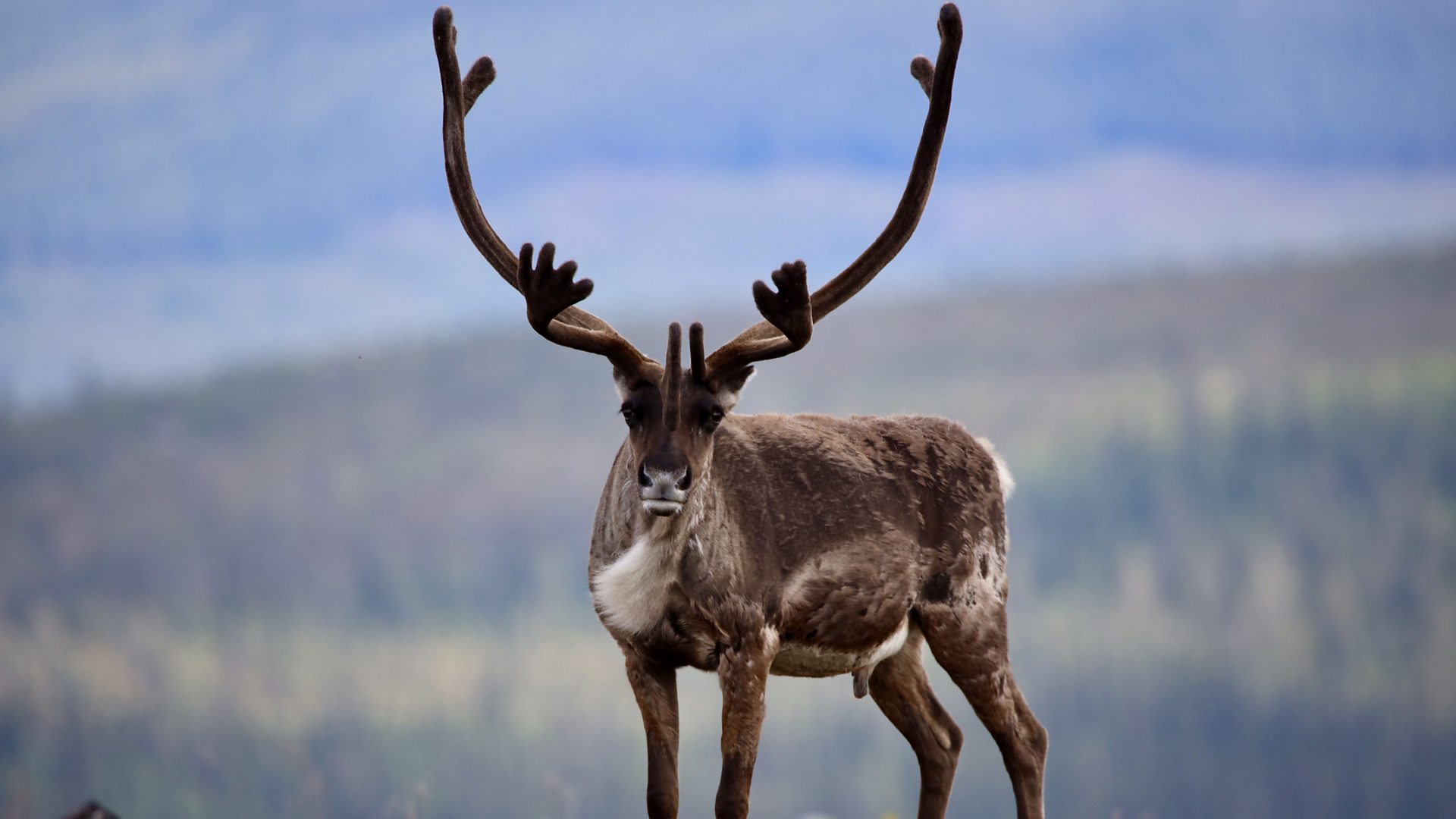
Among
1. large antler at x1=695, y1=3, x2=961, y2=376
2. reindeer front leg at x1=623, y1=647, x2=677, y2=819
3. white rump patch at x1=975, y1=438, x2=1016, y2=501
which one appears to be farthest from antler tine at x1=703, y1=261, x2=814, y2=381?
white rump patch at x1=975, y1=438, x2=1016, y2=501

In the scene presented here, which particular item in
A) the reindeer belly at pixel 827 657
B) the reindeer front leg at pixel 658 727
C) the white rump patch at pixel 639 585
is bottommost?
the reindeer front leg at pixel 658 727

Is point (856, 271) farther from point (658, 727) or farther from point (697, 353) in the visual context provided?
point (658, 727)

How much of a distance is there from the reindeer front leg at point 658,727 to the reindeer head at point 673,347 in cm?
105

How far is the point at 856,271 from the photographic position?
905cm

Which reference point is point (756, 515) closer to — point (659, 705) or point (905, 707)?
point (659, 705)

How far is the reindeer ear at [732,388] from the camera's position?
8312 millimetres

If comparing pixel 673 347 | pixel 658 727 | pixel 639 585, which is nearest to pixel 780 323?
pixel 673 347

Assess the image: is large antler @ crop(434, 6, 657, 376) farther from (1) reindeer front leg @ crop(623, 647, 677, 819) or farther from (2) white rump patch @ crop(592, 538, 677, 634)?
(1) reindeer front leg @ crop(623, 647, 677, 819)

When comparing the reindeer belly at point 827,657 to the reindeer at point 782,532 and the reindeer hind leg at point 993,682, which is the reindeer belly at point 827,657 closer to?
the reindeer at point 782,532

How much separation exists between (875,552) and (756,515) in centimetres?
80

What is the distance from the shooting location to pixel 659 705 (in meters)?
8.48

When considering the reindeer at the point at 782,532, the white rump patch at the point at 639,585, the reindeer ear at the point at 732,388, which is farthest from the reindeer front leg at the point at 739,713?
the reindeer ear at the point at 732,388

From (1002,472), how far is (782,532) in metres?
2.07

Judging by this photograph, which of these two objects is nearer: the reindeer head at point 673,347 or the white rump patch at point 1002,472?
the reindeer head at point 673,347
